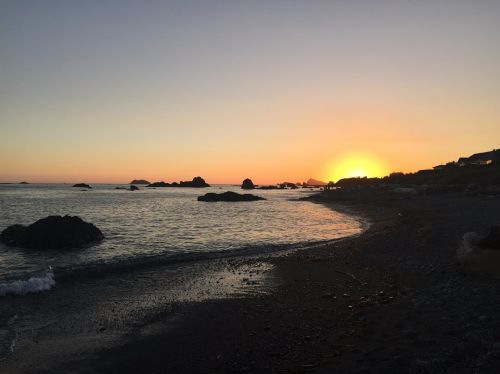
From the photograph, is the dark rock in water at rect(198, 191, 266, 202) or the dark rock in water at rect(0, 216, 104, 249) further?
the dark rock in water at rect(198, 191, 266, 202)

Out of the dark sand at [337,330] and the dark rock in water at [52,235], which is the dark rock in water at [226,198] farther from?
the dark sand at [337,330]

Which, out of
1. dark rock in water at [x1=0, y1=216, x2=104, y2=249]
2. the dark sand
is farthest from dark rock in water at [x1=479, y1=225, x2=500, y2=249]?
dark rock in water at [x1=0, y1=216, x2=104, y2=249]

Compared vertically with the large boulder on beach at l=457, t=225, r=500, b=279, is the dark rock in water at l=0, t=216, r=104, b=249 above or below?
below

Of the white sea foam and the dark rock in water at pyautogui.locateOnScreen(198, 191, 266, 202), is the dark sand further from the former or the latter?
the dark rock in water at pyautogui.locateOnScreen(198, 191, 266, 202)

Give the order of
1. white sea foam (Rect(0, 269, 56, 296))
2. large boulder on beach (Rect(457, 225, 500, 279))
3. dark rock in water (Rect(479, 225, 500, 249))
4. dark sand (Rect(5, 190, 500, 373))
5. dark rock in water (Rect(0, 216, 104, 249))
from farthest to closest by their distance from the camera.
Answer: dark rock in water (Rect(0, 216, 104, 249)) → white sea foam (Rect(0, 269, 56, 296)) → dark rock in water (Rect(479, 225, 500, 249)) → large boulder on beach (Rect(457, 225, 500, 279)) → dark sand (Rect(5, 190, 500, 373))

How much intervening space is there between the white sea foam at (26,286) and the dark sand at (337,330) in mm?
6088

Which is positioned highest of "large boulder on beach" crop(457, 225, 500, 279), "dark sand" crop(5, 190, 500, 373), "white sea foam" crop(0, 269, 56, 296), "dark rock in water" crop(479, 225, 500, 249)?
"dark rock in water" crop(479, 225, 500, 249)

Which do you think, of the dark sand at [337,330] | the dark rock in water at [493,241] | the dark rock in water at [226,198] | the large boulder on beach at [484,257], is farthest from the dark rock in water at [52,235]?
the dark rock in water at [226,198]

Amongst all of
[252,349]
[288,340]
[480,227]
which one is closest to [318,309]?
[288,340]

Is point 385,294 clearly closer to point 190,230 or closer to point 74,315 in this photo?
point 74,315

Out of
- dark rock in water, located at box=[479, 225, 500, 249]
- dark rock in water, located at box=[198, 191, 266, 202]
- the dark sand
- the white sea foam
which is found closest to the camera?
the dark sand

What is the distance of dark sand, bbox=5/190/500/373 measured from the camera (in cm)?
791

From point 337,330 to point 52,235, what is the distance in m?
22.0

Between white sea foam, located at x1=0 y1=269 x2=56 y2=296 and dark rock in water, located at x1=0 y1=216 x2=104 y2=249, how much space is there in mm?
10265
